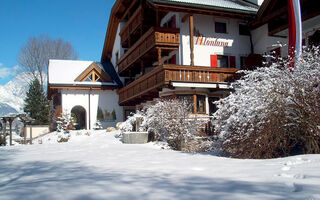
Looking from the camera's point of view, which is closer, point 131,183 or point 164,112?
point 131,183

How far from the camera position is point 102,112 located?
2762 cm

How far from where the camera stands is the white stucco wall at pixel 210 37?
19891mm

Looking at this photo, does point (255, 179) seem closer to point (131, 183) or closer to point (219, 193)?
point (219, 193)

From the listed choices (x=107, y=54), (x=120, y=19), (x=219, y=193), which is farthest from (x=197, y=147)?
(x=107, y=54)

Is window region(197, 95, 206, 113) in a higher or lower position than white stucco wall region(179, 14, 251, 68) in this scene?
lower

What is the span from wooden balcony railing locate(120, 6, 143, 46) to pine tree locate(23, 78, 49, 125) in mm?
15256

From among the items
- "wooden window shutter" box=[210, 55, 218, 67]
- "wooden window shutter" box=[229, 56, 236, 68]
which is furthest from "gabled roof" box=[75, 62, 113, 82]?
"wooden window shutter" box=[229, 56, 236, 68]

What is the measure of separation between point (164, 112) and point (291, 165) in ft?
27.5

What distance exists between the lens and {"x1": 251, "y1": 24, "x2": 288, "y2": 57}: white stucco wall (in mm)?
19891

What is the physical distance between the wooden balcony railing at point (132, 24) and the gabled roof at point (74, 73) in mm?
3413

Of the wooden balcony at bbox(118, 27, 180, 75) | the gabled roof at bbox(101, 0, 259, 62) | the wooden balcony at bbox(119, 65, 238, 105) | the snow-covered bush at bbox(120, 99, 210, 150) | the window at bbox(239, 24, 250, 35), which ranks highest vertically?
the gabled roof at bbox(101, 0, 259, 62)

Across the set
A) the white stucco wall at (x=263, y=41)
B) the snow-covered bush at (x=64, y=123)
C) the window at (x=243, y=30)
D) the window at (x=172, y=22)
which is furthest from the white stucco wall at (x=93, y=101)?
the white stucco wall at (x=263, y=41)

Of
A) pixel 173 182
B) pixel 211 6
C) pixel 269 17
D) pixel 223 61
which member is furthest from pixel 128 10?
pixel 173 182

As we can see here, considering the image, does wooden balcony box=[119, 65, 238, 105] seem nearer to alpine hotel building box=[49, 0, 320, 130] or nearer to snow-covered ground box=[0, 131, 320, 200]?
alpine hotel building box=[49, 0, 320, 130]
